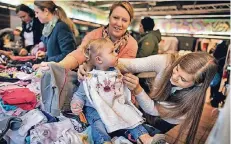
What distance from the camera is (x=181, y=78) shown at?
1.13 m

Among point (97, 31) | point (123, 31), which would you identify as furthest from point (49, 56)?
point (123, 31)

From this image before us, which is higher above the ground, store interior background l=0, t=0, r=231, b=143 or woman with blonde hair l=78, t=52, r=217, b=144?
store interior background l=0, t=0, r=231, b=143

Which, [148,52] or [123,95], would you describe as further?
[148,52]

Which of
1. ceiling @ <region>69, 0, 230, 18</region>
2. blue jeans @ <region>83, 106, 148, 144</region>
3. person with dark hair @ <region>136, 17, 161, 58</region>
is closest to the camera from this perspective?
blue jeans @ <region>83, 106, 148, 144</region>

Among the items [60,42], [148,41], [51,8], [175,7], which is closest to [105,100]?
[60,42]

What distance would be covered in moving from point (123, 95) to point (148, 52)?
4.31 feet

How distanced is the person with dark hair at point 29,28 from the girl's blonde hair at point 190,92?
196 centimetres

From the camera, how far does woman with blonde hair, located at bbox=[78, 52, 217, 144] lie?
1120mm

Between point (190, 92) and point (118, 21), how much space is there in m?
→ 0.72

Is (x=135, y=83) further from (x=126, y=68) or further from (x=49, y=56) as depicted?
(x=49, y=56)

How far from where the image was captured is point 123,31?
154cm

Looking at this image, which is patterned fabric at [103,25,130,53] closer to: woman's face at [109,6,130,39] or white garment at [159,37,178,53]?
woman's face at [109,6,130,39]

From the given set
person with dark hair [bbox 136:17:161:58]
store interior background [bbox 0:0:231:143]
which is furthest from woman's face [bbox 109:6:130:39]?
store interior background [bbox 0:0:231:143]

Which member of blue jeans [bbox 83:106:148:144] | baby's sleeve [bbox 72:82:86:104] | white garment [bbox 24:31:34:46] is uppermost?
white garment [bbox 24:31:34:46]
